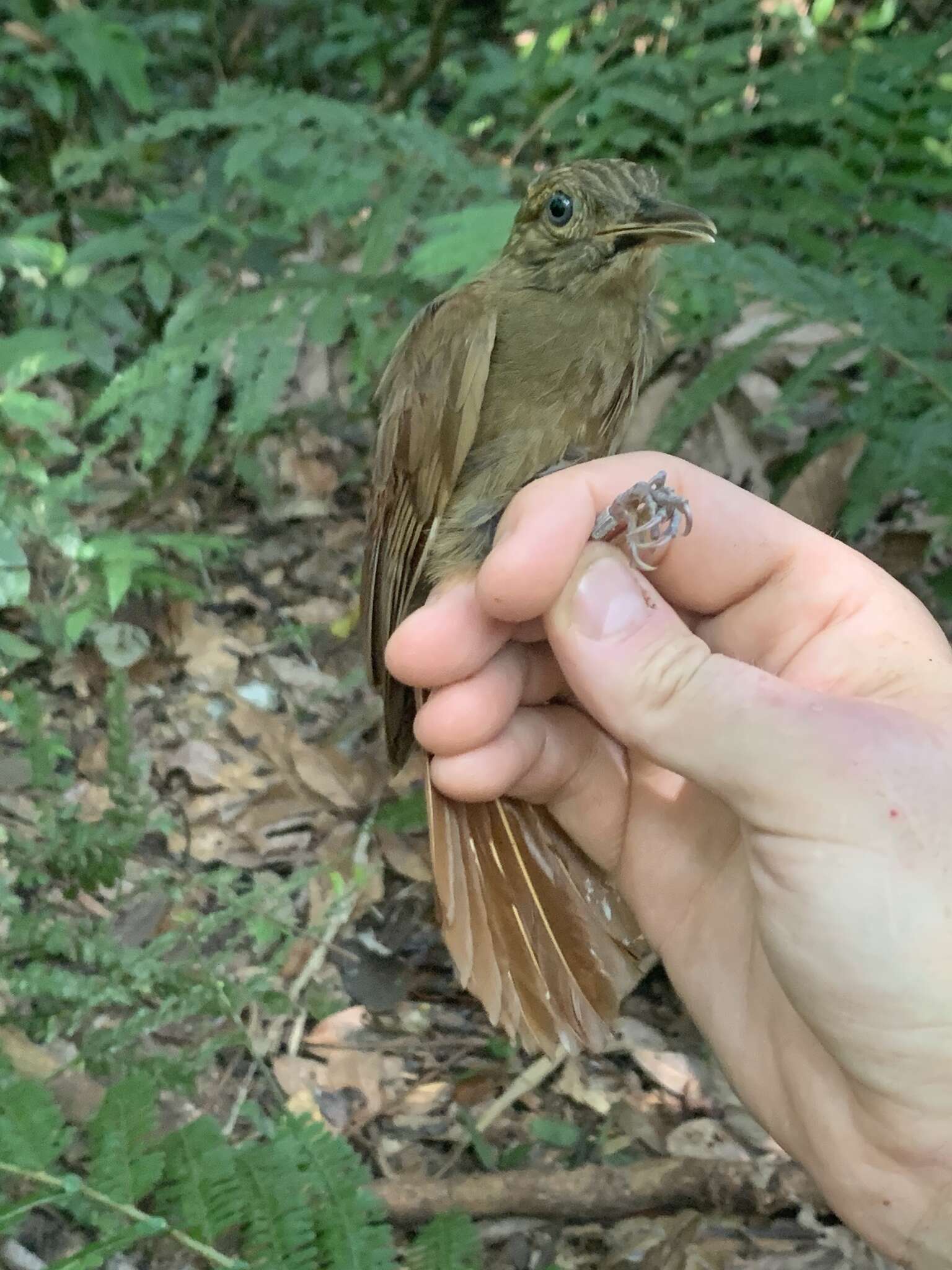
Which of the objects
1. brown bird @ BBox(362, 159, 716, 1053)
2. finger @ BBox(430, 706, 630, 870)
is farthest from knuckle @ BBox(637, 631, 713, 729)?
brown bird @ BBox(362, 159, 716, 1053)

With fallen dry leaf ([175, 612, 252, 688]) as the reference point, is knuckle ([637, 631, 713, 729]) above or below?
above

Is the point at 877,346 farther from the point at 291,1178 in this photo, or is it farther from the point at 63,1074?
the point at 63,1074

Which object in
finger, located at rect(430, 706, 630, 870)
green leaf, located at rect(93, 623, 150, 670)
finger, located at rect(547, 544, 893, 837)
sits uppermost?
finger, located at rect(547, 544, 893, 837)

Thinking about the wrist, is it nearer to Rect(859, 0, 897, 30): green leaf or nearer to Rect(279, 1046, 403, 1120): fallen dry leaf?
Rect(279, 1046, 403, 1120): fallen dry leaf

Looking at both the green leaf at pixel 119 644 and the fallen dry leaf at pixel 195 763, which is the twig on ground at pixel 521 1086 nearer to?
the fallen dry leaf at pixel 195 763

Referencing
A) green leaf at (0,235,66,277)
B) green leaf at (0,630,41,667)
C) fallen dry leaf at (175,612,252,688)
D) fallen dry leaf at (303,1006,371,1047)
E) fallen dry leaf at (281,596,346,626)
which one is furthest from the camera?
fallen dry leaf at (281,596,346,626)

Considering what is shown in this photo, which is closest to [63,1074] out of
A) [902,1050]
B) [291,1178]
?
[291,1178]
